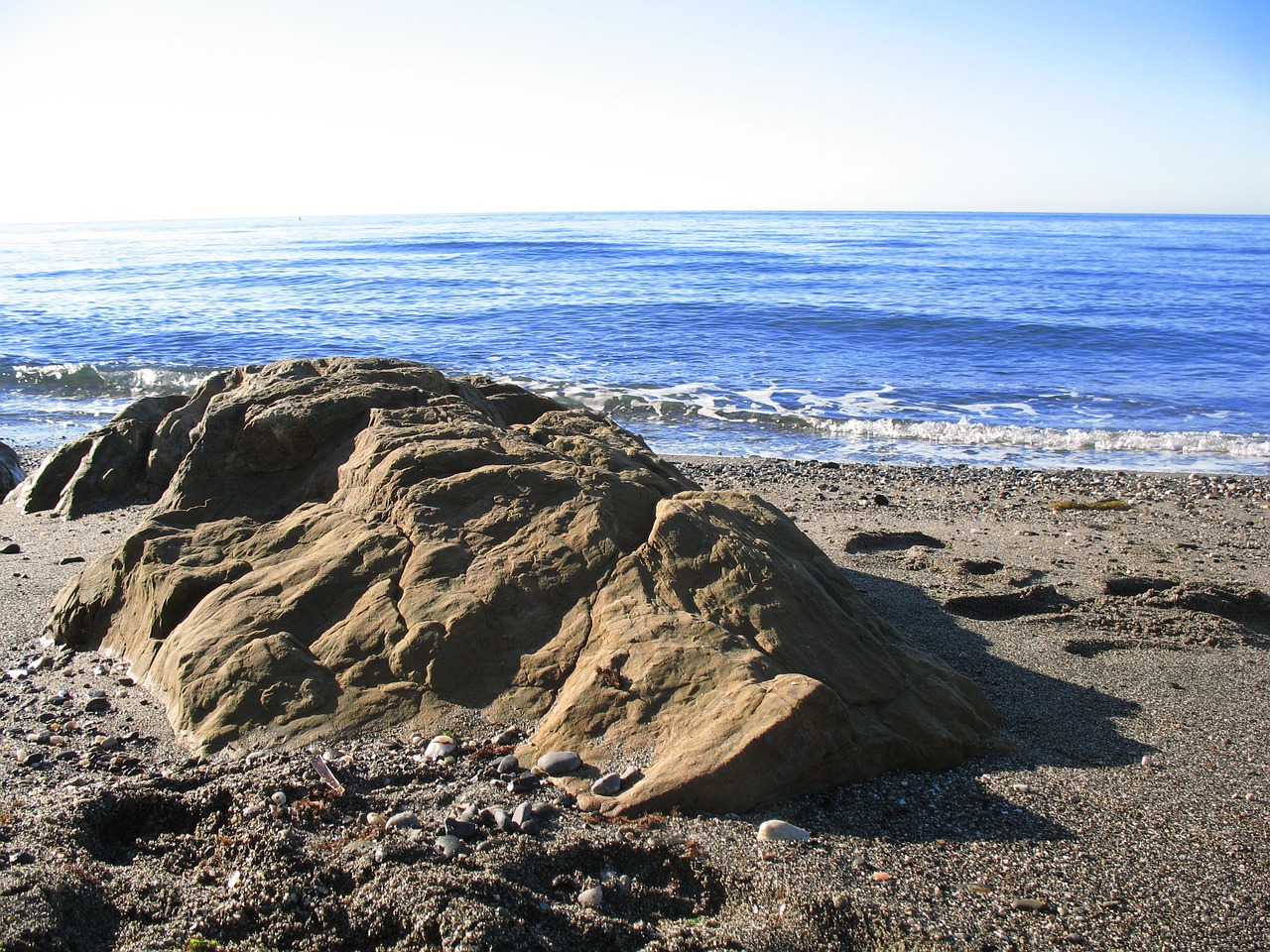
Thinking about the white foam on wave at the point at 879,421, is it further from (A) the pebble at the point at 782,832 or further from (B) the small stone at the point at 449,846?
(B) the small stone at the point at 449,846

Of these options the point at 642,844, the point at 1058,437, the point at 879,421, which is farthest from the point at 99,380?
the point at 642,844

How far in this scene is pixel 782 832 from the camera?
9.31 ft

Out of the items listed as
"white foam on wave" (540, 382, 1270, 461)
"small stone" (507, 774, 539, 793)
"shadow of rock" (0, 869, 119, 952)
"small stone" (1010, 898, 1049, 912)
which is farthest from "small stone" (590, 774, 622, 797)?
"white foam on wave" (540, 382, 1270, 461)

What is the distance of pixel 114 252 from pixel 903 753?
1973 inches

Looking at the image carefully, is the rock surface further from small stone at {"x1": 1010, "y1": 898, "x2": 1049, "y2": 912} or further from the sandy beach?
small stone at {"x1": 1010, "y1": 898, "x2": 1049, "y2": 912}

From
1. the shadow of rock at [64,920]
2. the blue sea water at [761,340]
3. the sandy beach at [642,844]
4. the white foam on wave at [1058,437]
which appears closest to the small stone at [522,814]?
the sandy beach at [642,844]

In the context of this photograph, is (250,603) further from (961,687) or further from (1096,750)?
(1096,750)

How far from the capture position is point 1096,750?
12.6 feet

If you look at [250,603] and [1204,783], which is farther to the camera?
[250,603]

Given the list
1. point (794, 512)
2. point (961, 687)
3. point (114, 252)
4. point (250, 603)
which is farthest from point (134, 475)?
point (114, 252)

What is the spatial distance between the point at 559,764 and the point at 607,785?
0.21 meters

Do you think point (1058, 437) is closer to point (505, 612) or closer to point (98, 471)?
point (505, 612)

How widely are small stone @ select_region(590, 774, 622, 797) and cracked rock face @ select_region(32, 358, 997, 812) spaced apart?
7cm

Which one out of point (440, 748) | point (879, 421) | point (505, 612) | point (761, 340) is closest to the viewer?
point (440, 748)
